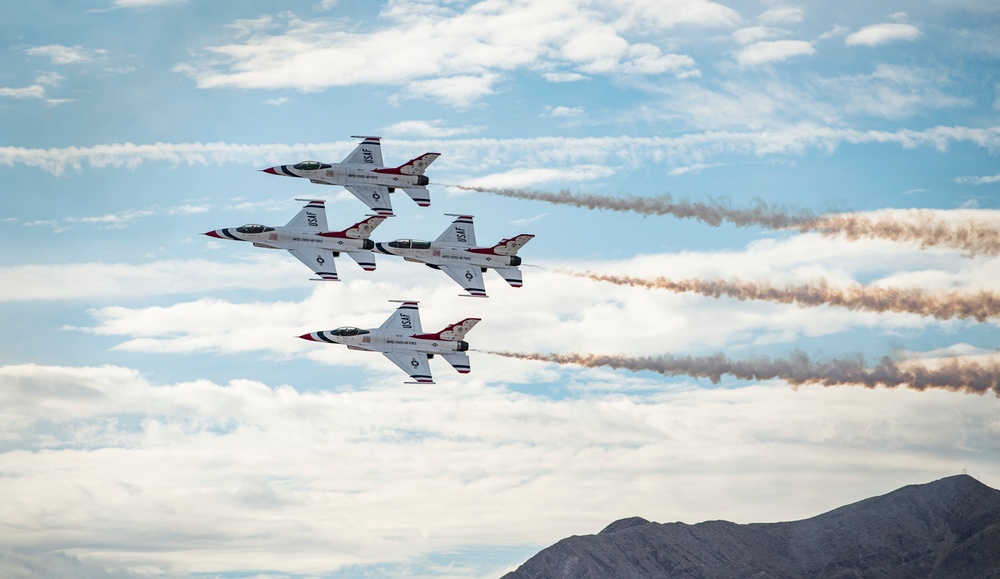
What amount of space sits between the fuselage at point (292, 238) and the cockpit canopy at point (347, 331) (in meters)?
10.2

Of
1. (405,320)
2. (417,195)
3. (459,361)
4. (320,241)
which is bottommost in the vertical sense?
(459,361)

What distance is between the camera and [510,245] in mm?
126625

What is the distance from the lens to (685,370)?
129125 mm

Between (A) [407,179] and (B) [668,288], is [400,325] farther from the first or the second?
(B) [668,288]

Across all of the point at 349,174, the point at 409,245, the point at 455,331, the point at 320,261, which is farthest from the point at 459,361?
the point at 349,174

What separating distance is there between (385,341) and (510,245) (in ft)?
56.9

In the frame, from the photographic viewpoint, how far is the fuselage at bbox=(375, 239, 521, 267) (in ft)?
414

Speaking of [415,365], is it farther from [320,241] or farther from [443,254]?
[320,241]

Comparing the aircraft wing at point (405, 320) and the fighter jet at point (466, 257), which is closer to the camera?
the fighter jet at point (466, 257)

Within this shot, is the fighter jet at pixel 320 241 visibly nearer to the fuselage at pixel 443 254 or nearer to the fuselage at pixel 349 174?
the fuselage at pixel 443 254

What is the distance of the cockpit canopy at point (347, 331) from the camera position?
130m

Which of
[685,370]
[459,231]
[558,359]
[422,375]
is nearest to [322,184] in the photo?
[459,231]

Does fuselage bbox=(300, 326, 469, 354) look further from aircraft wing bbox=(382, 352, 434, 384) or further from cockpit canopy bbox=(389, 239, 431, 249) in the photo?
cockpit canopy bbox=(389, 239, 431, 249)

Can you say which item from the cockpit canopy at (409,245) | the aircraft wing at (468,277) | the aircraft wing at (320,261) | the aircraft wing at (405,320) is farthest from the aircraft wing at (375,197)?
the aircraft wing at (405,320)
